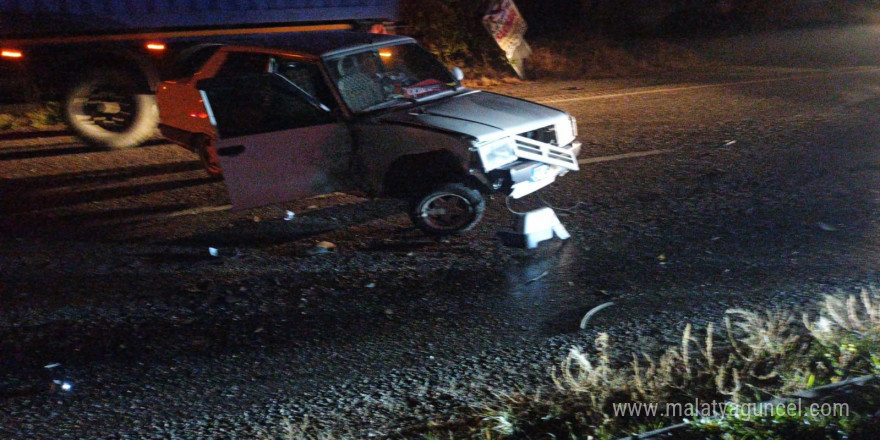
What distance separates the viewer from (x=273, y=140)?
A: 652 cm

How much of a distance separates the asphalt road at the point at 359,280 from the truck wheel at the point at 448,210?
0.18 metres

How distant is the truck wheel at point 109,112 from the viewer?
31.4ft

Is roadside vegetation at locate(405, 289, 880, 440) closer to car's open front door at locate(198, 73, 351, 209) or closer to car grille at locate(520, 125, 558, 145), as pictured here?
car grille at locate(520, 125, 558, 145)

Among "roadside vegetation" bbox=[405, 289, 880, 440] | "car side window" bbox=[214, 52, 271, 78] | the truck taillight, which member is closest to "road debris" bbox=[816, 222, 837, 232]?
"roadside vegetation" bbox=[405, 289, 880, 440]

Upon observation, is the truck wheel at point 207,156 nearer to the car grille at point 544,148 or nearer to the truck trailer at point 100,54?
the truck trailer at point 100,54

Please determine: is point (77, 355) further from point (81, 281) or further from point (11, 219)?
point (11, 219)

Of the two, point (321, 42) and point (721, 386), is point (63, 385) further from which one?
point (321, 42)

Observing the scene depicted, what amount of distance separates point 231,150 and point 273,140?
13.5 inches

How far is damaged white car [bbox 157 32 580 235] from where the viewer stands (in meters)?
6.41

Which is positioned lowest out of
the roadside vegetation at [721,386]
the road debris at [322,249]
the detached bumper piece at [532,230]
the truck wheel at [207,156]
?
the roadside vegetation at [721,386]

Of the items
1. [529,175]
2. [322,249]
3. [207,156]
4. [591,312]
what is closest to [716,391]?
[591,312]

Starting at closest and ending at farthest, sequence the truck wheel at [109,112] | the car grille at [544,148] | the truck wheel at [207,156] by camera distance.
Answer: the car grille at [544,148] < the truck wheel at [207,156] < the truck wheel at [109,112]

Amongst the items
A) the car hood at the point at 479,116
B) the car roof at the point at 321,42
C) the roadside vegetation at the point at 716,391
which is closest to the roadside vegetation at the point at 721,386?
the roadside vegetation at the point at 716,391

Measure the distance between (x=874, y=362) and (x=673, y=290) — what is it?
1.56 metres
